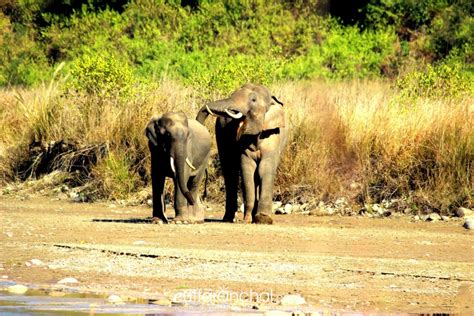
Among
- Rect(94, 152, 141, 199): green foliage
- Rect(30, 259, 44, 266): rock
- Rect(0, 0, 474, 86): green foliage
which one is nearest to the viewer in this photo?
Rect(30, 259, 44, 266): rock

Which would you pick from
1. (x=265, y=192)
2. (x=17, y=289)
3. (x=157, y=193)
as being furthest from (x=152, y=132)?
(x=17, y=289)

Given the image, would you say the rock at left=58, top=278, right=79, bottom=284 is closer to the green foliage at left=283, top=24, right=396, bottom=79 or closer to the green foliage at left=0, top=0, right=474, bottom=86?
the green foliage at left=283, top=24, right=396, bottom=79

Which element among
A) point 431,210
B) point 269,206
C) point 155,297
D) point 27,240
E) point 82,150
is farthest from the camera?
point 82,150

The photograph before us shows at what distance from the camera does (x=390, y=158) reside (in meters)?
18.7

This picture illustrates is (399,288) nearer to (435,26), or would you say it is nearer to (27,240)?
(27,240)

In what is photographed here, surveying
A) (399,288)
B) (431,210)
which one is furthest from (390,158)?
(399,288)

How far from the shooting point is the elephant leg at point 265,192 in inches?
645

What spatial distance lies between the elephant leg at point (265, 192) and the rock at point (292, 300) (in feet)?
21.8

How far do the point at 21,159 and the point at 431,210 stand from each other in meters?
7.78

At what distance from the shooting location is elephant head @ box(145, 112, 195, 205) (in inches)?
616

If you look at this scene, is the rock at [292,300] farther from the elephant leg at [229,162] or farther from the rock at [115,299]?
the elephant leg at [229,162]

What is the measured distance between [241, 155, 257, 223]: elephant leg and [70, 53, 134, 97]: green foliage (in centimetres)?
558

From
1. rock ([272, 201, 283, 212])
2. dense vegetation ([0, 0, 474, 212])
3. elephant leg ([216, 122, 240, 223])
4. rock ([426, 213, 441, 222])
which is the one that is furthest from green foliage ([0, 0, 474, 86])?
elephant leg ([216, 122, 240, 223])

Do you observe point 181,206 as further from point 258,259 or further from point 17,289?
point 17,289
